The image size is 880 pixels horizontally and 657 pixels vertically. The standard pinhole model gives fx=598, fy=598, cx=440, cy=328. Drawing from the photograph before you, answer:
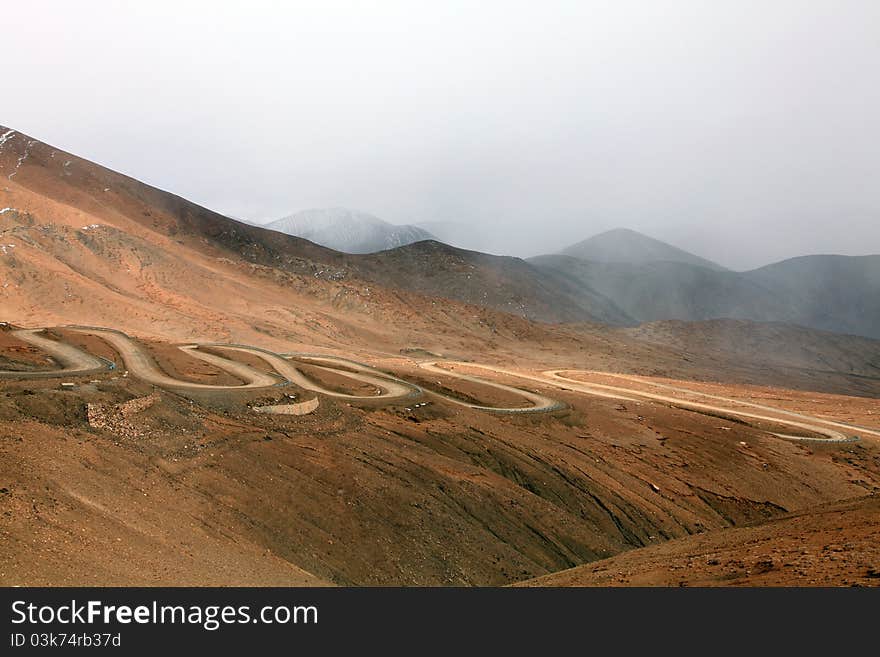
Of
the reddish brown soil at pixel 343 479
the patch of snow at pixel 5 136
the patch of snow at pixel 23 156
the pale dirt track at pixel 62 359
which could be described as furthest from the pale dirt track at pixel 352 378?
the patch of snow at pixel 5 136

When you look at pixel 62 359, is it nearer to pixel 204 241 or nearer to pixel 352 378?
pixel 352 378

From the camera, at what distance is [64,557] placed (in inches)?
439

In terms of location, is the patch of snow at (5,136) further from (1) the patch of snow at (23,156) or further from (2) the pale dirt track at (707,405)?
(2) the pale dirt track at (707,405)

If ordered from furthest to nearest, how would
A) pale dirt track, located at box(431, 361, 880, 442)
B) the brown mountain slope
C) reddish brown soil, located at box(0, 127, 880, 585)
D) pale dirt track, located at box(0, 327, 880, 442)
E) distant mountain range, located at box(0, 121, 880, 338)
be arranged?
the brown mountain slope, distant mountain range, located at box(0, 121, 880, 338), pale dirt track, located at box(431, 361, 880, 442), pale dirt track, located at box(0, 327, 880, 442), reddish brown soil, located at box(0, 127, 880, 585)

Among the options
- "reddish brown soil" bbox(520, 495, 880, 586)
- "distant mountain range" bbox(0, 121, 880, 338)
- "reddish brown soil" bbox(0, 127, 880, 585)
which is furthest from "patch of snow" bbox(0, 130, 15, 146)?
"reddish brown soil" bbox(520, 495, 880, 586)

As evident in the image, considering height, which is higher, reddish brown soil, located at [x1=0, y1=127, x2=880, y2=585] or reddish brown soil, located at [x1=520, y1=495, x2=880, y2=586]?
reddish brown soil, located at [x1=520, y1=495, x2=880, y2=586]

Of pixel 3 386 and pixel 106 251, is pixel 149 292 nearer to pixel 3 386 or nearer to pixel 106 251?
pixel 106 251

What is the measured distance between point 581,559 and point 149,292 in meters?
66.5

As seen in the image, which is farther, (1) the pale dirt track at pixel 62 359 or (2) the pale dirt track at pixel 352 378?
(2) the pale dirt track at pixel 352 378

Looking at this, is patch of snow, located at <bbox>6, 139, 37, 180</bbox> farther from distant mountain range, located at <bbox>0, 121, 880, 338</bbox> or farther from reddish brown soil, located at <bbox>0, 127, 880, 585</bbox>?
reddish brown soil, located at <bbox>0, 127, 880, 585</bbox>

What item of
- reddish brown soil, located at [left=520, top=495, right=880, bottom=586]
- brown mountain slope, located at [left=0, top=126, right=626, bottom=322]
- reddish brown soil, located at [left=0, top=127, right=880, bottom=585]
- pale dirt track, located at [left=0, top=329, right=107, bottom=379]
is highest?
brown mountain slope, located at [left=0, top=126, right=626, bottom=322]

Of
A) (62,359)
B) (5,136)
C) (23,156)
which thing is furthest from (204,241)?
(62,359)

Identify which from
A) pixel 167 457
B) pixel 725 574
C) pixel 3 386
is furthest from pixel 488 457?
pixel 3 386
